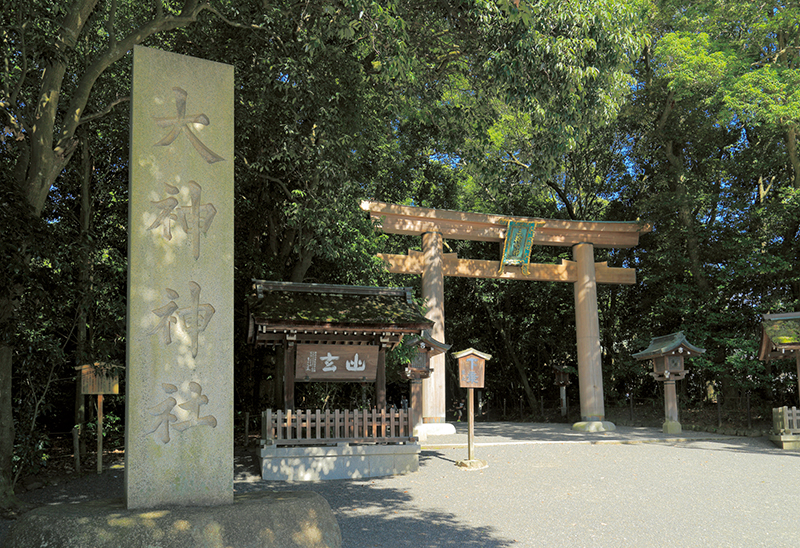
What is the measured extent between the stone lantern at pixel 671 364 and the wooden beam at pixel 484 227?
3497 mm

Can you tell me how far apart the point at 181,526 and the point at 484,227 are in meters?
13.1

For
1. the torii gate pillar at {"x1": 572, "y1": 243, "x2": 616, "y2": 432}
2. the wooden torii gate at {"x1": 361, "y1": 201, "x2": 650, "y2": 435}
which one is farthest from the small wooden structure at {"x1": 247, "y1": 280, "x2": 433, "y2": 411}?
the torii gate pillar at {"x1": 572, "y1": 243, "x2": 616, "y2": 432}

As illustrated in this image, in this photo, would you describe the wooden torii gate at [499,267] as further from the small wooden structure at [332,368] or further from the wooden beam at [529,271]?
the small wooden structure at [332,368]

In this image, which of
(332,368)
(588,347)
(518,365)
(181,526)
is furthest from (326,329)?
(518,365)

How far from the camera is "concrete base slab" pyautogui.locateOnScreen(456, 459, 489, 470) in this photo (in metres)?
9.30

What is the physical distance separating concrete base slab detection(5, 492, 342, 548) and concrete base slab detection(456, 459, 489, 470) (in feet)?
19.4

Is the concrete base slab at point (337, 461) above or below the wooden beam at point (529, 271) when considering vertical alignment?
below

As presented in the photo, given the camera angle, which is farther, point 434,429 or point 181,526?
point 434,429

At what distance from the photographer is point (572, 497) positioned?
702 centimetres

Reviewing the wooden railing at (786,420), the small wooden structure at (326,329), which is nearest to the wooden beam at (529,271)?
the small wooden structure at (326,329)

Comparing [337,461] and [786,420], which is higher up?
[786,420]

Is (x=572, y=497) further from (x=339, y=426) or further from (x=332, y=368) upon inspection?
(x=332, y=368)

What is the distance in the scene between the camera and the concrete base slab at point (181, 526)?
3.22 m

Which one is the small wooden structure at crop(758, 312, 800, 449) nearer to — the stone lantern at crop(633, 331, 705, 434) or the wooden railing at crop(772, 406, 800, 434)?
the wooden railing at crop(772, 406, 800, 434)
